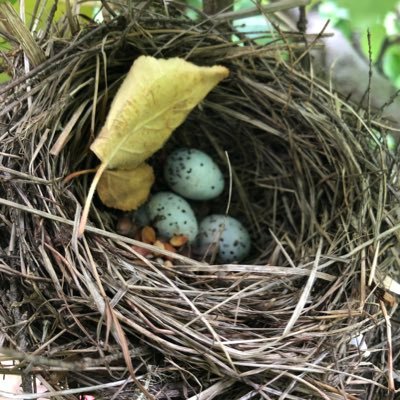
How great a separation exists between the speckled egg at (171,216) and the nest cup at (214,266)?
3.6 inches

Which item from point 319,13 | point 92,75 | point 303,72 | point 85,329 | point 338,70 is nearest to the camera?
point 85,329

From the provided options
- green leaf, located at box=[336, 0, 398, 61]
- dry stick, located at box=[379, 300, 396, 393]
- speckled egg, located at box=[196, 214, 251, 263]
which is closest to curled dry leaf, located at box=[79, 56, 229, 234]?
speckled egg, located at box=[196, 214, 251, 263]

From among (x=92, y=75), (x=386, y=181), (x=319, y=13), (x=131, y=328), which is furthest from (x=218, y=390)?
(x=319, y=13)

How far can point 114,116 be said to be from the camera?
3.25 feet

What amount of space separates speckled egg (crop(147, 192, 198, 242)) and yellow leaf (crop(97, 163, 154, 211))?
36 mm

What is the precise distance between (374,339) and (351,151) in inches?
A: 15.3

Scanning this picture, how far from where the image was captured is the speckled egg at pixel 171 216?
4.06 ft

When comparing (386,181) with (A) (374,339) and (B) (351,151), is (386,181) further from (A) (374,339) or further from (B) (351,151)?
(A) (374,339)

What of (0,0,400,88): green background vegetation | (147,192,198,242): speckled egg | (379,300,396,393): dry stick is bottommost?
(379,300,396,393): dry stick

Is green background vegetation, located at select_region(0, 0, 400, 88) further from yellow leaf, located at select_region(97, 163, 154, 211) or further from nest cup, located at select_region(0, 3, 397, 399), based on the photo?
yellow leaf, located at select_region(97, 163, 154, 211)

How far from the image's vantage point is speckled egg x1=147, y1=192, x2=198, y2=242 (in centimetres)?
124

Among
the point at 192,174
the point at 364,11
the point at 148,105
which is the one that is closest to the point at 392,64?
the point at 192,174

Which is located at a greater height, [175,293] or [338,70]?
[338,70]

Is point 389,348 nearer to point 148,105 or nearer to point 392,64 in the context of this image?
point 148,105
